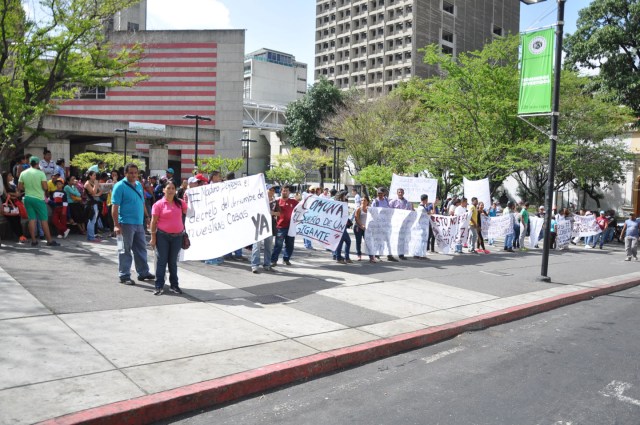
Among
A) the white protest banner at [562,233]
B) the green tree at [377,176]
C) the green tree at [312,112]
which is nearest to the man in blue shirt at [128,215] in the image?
the white protest banner at [562,233]

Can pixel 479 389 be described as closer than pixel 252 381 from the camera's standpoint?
No

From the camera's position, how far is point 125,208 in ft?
28.0

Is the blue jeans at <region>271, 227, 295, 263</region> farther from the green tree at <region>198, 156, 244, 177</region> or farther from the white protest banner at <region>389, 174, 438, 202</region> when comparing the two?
the green tree at <region>198, 156, 244, 177</region>

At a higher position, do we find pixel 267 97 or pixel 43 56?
pixel 267 97

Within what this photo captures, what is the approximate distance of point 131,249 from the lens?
882 centimetres

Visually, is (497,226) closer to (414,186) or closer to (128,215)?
(414,186)

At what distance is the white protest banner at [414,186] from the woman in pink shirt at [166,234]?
464 inches

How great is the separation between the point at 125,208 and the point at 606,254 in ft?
63.1

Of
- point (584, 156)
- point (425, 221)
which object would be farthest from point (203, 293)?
point (584, 156)

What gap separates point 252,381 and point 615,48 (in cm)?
3910

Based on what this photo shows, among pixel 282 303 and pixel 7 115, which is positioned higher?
pixel 7 115

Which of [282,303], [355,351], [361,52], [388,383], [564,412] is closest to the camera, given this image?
[564,412]

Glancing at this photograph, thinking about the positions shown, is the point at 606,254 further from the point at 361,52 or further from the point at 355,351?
the point at 361,52

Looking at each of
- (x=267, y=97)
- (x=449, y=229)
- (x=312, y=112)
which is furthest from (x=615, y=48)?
(x=267, y=97)
